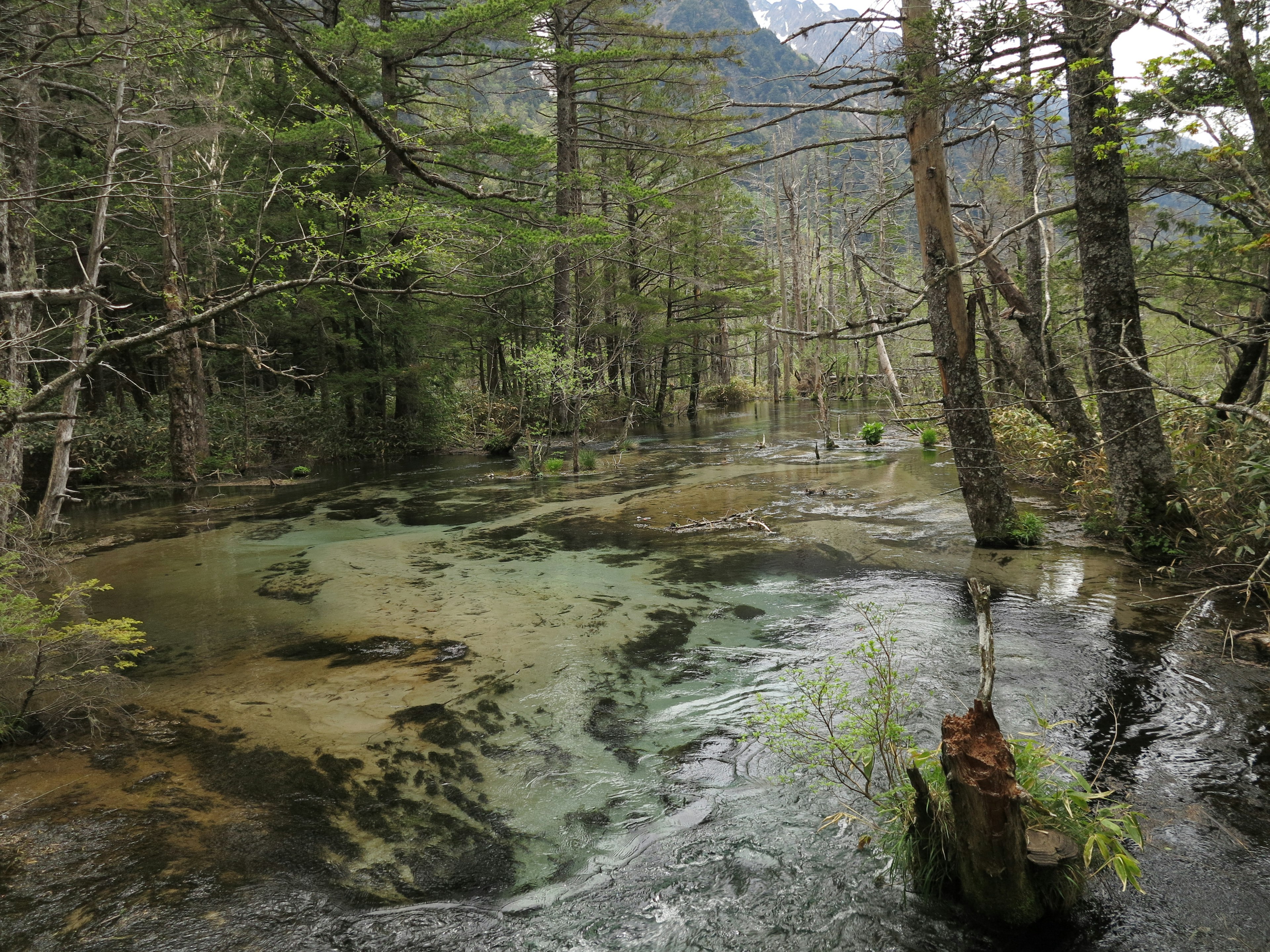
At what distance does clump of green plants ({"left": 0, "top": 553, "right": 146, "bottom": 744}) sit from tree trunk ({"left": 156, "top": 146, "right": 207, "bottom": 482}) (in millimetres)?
8723

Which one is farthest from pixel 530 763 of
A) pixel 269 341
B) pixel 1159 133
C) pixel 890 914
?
pixel 269 341

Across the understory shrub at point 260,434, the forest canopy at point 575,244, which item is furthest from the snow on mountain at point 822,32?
the understory shrub at point 260,434

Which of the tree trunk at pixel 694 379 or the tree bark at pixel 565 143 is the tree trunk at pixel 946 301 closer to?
the tree bark at pixel 565 143

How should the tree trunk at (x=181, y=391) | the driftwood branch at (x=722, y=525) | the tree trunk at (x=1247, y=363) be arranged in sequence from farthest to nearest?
Result: the tree trunk at (x=181, y=391) < the driftwood branch at (x=722, y=525) < the tree trunk at (x=1247, y=363)

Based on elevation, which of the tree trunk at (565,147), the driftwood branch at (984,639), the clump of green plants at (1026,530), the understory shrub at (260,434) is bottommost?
the clump of green plants at (1026,530)

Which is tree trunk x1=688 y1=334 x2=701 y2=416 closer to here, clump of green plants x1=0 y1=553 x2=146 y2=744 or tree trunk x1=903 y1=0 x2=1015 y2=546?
tree trunk x1=903 y1=0 x2=1015 y2=546

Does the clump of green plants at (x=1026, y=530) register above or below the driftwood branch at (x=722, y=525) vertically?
above

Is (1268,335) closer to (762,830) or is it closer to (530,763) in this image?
(762,830)

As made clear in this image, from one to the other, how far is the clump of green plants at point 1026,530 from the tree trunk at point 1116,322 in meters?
0.99

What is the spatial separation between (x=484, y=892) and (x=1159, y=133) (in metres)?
8.49

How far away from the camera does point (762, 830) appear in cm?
351

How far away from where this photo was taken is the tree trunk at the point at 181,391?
13.1 meters

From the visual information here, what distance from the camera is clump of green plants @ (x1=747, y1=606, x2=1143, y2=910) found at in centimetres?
271

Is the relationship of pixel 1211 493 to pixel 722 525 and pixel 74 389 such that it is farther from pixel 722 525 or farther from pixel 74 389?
pixel 74 389
